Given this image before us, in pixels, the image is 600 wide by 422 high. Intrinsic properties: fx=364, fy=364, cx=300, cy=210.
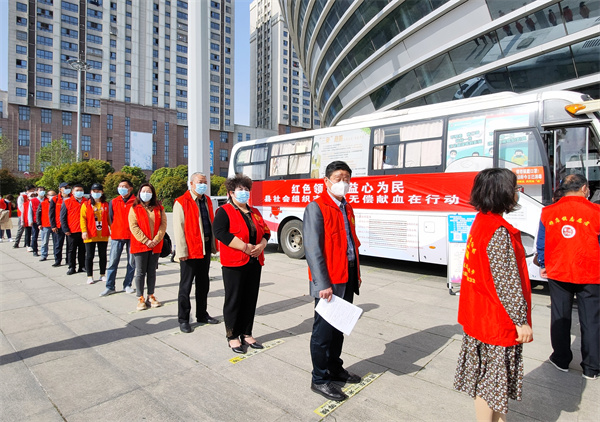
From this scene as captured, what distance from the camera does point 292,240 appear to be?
34.0 feet

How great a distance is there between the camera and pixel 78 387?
3055mm

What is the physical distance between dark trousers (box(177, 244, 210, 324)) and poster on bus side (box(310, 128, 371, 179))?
5.00m

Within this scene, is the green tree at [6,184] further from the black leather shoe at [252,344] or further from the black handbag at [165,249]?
the black leather shoe at [252,344]

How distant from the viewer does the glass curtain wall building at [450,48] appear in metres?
12.0

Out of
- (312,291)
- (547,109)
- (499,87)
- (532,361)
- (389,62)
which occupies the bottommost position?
(532,361)

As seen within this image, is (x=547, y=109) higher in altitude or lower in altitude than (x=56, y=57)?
lower

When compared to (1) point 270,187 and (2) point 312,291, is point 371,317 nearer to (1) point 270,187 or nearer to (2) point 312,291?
(2) point 312,291

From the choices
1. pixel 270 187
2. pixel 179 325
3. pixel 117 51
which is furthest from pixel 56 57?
pixel 179 325

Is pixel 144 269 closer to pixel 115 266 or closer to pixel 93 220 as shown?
pixel 115 266

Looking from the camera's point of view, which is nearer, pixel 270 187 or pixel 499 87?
pixel 270 187

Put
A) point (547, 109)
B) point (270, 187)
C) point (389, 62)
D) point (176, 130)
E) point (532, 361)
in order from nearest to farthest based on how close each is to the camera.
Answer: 1. point (532, 361)
2. point (547, 109)
3. point (270, 187)
4. point (389, 62)
5. point (176, 130)

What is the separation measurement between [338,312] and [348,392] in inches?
30.3

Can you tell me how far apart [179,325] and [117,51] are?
77697mm

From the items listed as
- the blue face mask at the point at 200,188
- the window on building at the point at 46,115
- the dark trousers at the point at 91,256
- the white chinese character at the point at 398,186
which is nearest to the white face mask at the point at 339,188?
the blue face mask at the point at 200,188
